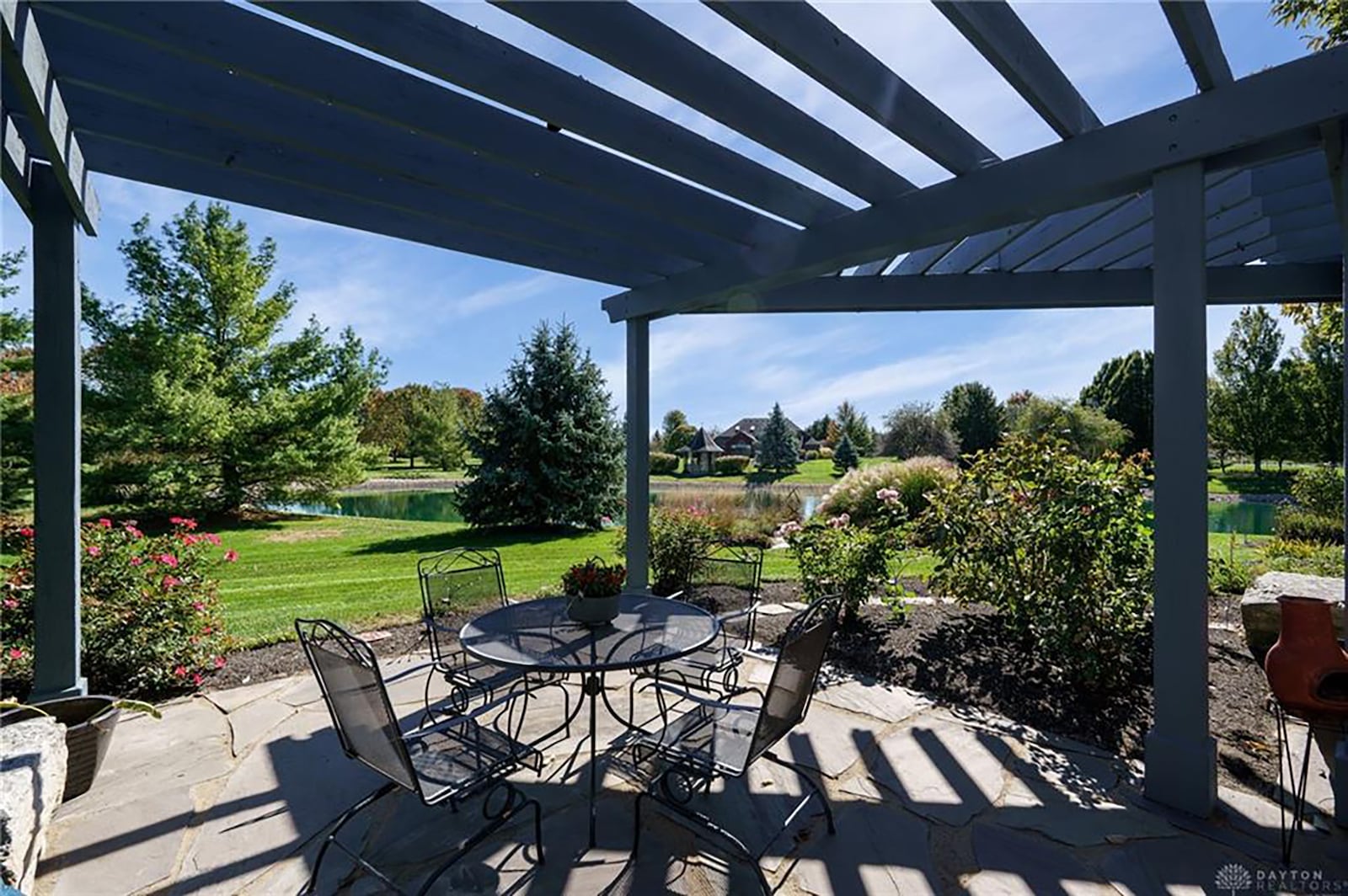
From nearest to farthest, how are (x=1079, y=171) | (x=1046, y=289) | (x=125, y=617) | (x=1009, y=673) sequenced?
(x=1079, y=171) < (x=125, y=617) < (x=1009, y=673) < (x=1046, y=289)

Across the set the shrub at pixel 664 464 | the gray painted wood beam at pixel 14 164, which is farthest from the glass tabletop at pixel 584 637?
the shrub at pixel 664 464

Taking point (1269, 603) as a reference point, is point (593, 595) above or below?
above

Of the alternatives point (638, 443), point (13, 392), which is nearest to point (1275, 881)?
point (638, 443)

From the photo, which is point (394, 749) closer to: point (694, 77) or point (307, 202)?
point (694, 77)

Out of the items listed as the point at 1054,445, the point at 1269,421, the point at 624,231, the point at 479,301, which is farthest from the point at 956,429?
the point at 624,231

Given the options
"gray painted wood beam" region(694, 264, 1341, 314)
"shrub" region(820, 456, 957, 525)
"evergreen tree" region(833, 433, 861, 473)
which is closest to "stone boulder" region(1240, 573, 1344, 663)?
"gray painted wood beam" region(694, 264, 1341, 314)

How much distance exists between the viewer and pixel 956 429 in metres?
26.2

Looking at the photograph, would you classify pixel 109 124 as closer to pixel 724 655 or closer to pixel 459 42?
pixel 459 42

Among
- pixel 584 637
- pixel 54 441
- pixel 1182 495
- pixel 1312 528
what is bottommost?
pixel 1312 528

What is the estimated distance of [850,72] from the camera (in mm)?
2145

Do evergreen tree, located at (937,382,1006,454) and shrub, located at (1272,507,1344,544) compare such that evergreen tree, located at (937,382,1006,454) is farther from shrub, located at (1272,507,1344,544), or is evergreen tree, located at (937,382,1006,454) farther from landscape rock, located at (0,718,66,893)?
landscape rock, located at (0,718,66,893)

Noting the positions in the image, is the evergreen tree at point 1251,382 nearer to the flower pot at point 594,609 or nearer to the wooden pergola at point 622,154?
the wooden pergola at point 622,154

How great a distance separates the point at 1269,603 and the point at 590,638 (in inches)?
166

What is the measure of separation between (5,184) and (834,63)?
3.47m
